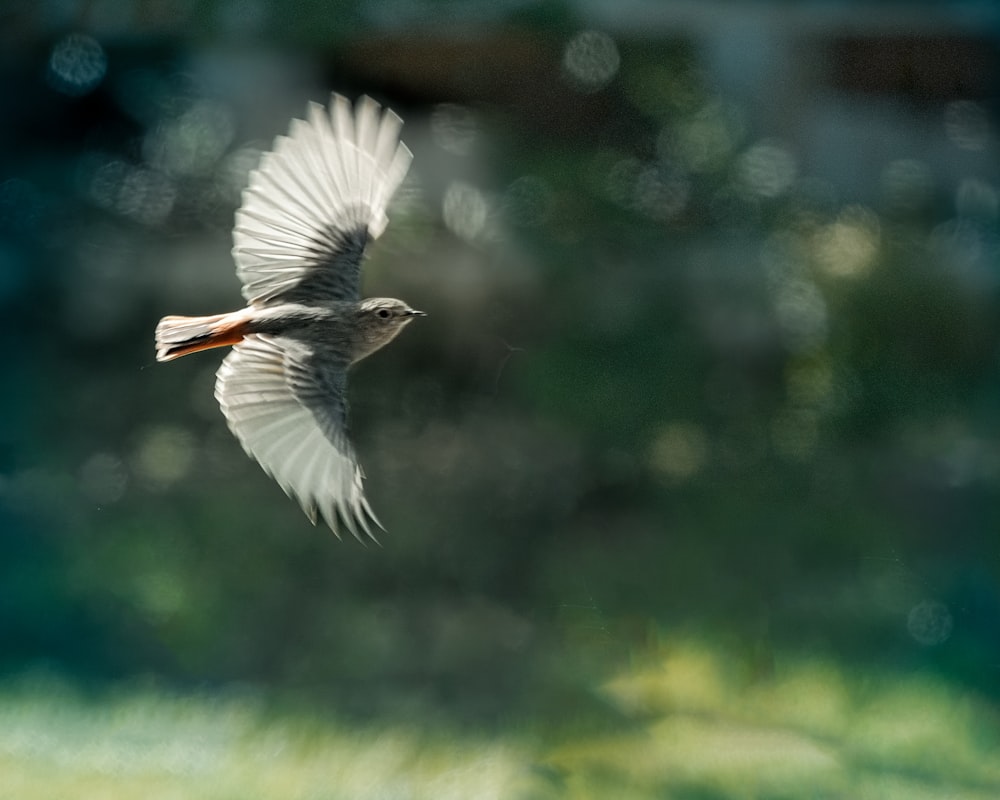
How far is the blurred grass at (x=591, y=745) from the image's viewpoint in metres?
1.82

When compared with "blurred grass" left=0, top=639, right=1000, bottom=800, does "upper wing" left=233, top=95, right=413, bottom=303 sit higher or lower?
higher

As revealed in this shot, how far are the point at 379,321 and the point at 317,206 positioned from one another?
111 mm

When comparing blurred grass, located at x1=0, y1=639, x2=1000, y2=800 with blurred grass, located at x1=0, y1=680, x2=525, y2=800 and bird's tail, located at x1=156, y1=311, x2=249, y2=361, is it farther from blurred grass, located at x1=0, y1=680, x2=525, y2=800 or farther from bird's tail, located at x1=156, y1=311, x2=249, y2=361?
bird's tail, located at x1=156, y1=311, x2=249, y2=361

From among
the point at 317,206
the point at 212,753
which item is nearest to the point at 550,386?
the point at 212,753

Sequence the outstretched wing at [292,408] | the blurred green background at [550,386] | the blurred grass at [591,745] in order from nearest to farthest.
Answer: the outstretched wing at [292,408], the blurred grass at [591,745], the blurred green background at [550,386]

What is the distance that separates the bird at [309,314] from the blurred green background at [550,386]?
1231 millimetres

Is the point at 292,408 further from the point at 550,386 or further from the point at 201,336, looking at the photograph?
the point at 550,386

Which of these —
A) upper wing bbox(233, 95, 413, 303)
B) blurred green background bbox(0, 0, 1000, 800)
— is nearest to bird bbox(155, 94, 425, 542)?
upper wing bbox(233, 95, 413, 303)

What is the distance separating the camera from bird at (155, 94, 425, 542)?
0.60m

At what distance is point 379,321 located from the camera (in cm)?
61

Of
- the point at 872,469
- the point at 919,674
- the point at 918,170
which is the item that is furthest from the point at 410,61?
the point at 919,674

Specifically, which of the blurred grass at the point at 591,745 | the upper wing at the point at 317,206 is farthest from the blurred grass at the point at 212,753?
the upper wing at the point at 317,206

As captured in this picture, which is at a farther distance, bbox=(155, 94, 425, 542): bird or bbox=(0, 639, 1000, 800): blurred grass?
bbox=(0, 639, 1000, 800): blurred grass

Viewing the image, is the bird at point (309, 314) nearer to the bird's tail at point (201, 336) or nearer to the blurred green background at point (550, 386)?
the bird's tail at point (201, 336)
